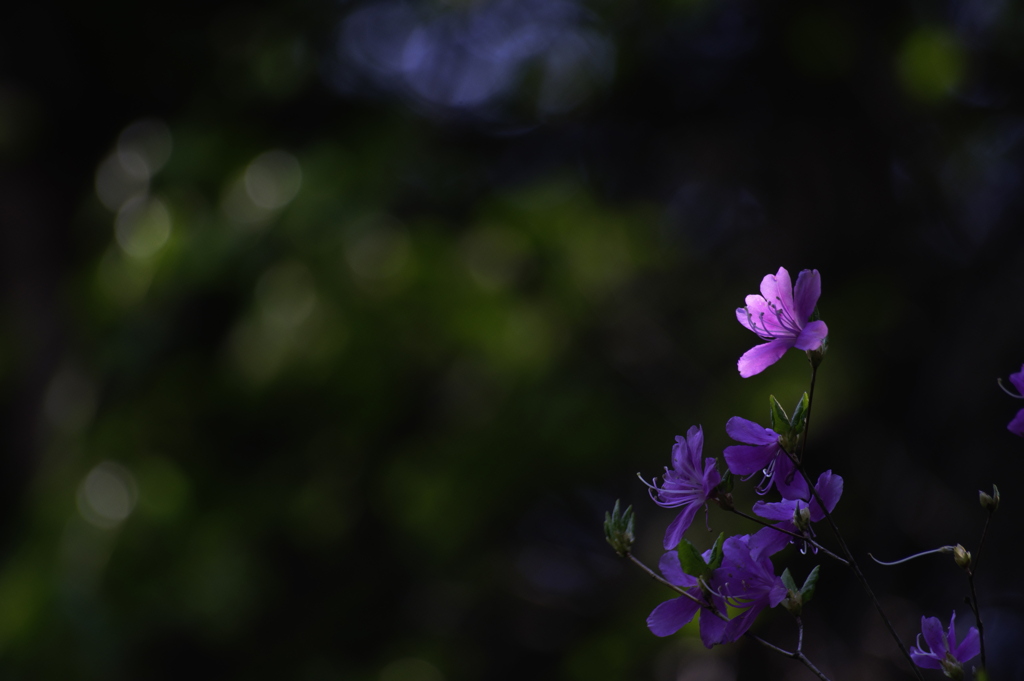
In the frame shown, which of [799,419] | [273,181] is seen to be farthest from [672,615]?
[273,181]

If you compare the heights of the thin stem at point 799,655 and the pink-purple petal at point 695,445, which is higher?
the pink-purple petal at point 695,445

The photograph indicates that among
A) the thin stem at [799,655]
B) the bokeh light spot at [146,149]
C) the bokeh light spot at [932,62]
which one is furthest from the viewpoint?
the bokeh light spot at [146,149]

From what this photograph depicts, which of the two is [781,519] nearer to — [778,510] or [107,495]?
[778,510]

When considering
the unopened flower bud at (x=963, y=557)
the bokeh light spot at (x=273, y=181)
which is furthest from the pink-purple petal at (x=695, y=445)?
the bokeh light spot at (x=273, y=181)

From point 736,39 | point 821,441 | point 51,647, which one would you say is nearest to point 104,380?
point 51,647

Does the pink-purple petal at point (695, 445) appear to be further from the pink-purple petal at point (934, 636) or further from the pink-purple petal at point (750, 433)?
the pink-purple petal at point (934, 636)

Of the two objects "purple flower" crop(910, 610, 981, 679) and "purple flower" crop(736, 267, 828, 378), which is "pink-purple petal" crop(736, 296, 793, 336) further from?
"purple flower" crop(910, 610, 981, 679)

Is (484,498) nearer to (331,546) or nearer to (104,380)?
(331,546)
